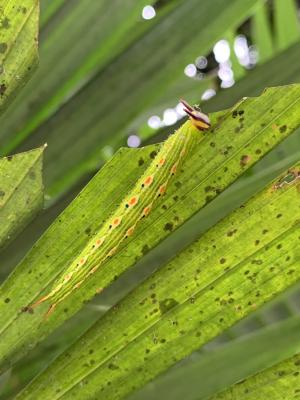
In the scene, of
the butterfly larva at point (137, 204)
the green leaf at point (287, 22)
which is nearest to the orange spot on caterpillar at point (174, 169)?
the butterfly larva at point (137, 204)

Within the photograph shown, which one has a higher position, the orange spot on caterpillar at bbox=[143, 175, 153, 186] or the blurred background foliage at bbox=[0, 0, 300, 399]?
the blurred background foliage at bbox=[0, 0, 300, 399]

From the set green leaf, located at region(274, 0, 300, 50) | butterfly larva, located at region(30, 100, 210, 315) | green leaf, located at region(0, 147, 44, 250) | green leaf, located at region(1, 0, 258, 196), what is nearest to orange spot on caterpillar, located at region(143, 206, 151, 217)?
butterfly larva, located at region(30, 100, 210, 315)

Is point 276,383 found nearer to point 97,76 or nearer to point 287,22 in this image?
→ point 97,76

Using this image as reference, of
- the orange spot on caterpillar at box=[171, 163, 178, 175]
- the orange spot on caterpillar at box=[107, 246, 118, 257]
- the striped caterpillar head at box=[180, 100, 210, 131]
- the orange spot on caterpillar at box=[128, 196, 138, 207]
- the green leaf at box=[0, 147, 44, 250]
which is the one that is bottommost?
the orange spot on caterpillar at box=[107, 246, 118, 257]

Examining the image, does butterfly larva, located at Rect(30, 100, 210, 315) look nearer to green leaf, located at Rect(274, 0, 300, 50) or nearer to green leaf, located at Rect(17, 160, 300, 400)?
green leaf, located at Rect(17, 160, 300, 400)

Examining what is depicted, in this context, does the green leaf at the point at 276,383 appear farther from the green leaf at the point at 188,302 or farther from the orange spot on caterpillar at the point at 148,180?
the orange spot on caterpillar at the point at 148,180

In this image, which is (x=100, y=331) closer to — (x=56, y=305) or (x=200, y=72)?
(x=56, y=305)

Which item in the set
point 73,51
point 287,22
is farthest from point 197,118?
point 287,22
